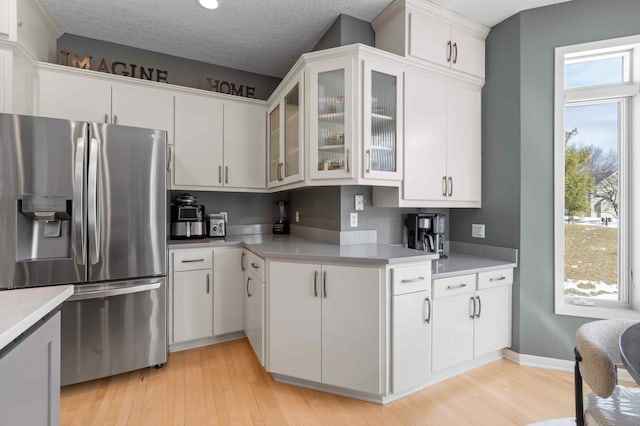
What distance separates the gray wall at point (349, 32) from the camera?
99.0 inches

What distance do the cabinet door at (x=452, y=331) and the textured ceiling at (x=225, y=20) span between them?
2.32 metres

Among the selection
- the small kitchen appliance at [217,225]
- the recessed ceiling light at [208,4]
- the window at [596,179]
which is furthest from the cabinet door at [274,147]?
the window at [596,179]

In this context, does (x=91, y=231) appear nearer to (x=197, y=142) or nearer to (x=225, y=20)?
(x=197, y=142)

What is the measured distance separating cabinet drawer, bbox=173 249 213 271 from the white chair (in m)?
2.49

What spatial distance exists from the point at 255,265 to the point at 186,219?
3.13ft

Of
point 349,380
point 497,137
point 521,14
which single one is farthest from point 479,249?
point 521,14

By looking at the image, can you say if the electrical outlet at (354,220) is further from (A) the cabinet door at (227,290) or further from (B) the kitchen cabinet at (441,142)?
(A) the cabinet door at (227,290)

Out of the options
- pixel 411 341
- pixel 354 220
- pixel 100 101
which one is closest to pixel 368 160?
pixel 354 220

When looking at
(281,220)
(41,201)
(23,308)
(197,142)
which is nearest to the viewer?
(23,308)

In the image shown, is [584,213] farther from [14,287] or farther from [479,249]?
[14,287]

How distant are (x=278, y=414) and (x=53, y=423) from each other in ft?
3.69

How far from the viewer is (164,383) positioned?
2.15 meters

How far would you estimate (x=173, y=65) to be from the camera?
10.5ft

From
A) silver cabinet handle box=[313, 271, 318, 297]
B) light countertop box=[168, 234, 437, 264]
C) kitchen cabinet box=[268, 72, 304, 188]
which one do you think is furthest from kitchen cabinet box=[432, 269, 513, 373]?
kitchen cabinet box=[268, 72, 304, 188]
